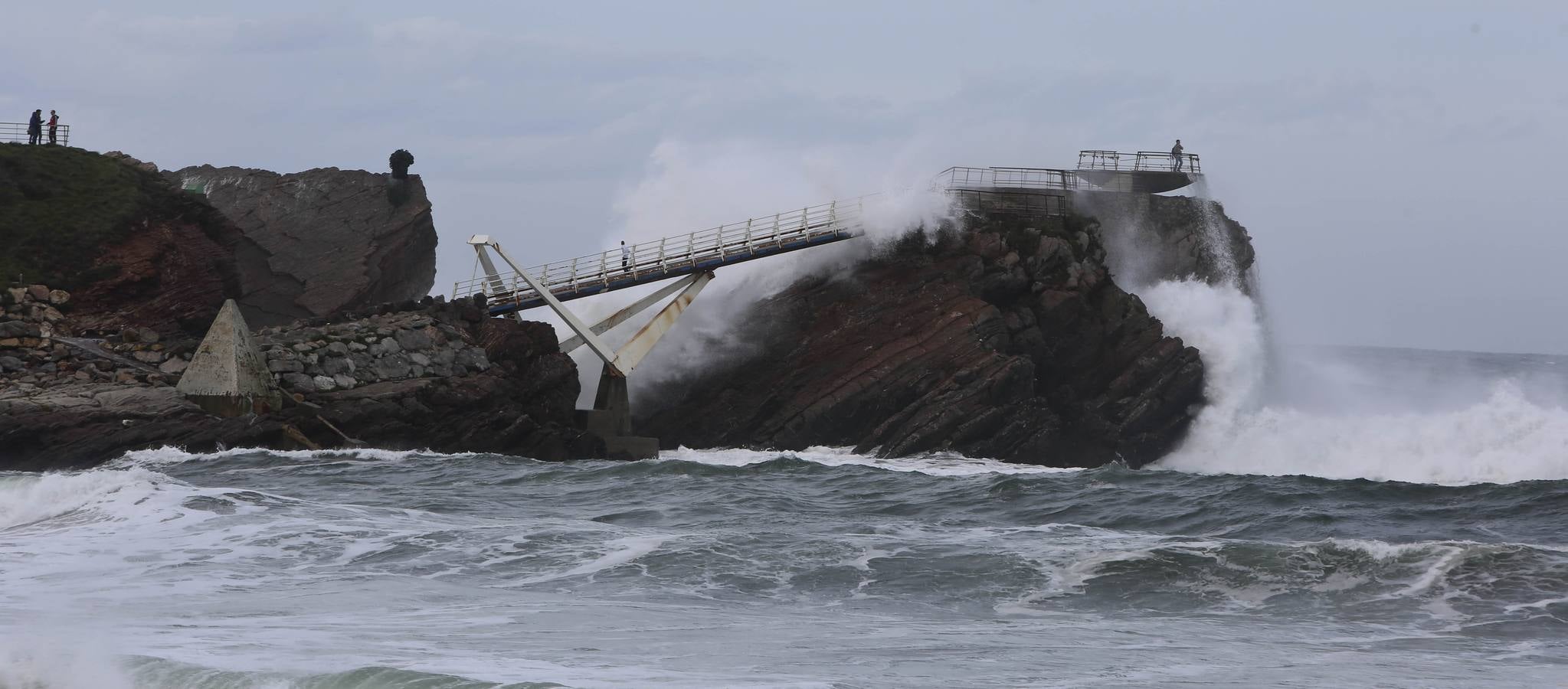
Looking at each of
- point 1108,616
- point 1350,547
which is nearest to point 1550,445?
point 1350,547

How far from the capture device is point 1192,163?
38562mm

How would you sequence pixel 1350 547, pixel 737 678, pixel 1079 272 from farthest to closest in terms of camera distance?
1. pixel 1079 272
2. pixel 1350 547
3. pixel 737 678

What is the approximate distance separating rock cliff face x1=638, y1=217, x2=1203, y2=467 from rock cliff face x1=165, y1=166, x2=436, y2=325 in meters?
6.38

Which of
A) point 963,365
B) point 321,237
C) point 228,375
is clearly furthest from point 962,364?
point 321,237

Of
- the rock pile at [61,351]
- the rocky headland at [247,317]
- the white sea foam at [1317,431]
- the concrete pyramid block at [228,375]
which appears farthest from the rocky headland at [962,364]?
the rock pile at [61,351]

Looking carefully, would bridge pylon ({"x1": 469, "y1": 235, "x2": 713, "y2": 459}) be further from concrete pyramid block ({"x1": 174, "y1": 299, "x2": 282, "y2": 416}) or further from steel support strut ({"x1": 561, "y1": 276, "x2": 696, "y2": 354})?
concrete pyramid block ({"x1": 174, "y1": 299, "x2": 282, "y2": 416})

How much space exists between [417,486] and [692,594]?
907 centimetres

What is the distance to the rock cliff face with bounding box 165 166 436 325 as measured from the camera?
3259cm

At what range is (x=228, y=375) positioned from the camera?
26.5m

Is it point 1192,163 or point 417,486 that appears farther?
point 1192,163

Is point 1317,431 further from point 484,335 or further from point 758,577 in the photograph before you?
point 758,577

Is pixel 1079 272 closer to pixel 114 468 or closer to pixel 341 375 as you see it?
pixel 341 375

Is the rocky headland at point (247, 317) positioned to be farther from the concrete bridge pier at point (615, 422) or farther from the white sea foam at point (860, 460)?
the white sea foam at point (860, 460)

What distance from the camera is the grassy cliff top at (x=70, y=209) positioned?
29.0m
